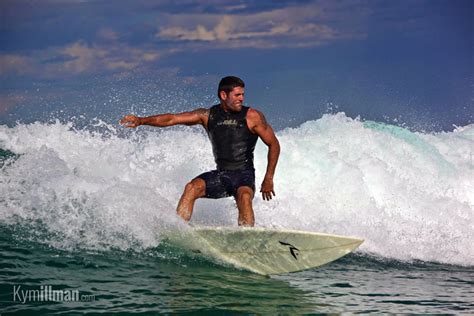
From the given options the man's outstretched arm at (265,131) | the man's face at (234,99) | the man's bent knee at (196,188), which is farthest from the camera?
the man's outstretched arm at (265,131)

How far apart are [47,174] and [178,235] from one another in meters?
2.80

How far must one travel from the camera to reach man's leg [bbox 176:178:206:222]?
26.0 feet

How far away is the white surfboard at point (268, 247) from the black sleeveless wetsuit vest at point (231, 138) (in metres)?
0.96

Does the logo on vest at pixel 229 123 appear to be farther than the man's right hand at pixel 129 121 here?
Yes

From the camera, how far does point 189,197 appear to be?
8008mm

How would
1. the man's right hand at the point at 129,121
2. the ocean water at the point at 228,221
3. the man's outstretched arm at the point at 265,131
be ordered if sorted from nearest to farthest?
the ocean water at the point at 228,221
the man's right hand at the point at 129,121
the man's outstretched arm at the point at 265,131

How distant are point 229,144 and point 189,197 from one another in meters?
0.83

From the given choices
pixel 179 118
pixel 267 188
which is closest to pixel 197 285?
pixel 267 188

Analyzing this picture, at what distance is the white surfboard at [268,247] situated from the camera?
769 centimetres

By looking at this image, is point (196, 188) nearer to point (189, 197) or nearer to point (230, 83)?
point (189, 197)

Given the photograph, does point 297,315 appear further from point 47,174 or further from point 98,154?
point 98,154

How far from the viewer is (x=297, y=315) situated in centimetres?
620

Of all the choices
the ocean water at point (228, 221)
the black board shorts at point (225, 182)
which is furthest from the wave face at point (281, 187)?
the black board shorts at point (225, 182)

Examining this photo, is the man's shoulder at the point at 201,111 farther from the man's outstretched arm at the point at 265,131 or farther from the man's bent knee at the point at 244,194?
the man's bent knee at the point at 244,194
